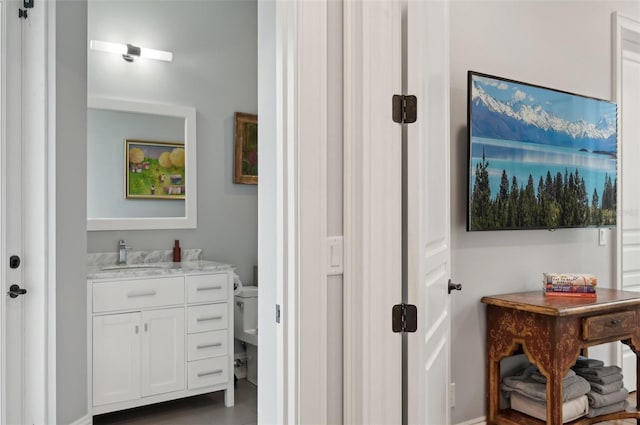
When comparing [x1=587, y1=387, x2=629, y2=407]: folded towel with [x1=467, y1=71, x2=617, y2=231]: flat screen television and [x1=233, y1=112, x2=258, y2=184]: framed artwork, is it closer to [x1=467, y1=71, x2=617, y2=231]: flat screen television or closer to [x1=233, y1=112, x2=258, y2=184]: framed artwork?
[x1=467, y1=71, x2=617, y2=231]: flat screen television

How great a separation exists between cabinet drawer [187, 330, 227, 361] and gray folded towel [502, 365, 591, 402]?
5.45 ft

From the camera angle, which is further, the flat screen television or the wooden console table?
the flat screen television

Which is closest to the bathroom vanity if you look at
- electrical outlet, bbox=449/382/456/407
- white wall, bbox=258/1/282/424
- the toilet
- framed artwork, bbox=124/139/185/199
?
the toilet

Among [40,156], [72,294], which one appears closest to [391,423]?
[72,294]

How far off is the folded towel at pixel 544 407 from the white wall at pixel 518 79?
0.18 metres

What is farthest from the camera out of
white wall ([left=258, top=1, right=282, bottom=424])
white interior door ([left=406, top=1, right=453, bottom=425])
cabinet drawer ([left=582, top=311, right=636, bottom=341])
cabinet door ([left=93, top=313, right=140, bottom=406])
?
cabinet door ([left=93, top=313, right=140, bottom=406])

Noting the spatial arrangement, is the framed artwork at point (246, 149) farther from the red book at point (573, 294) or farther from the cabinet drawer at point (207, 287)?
the red book at point (573, 294)

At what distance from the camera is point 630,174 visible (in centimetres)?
370

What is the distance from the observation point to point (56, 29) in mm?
2525

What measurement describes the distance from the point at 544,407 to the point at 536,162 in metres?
1.19

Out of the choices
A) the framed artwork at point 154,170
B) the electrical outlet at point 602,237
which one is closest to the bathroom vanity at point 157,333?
the framed artwork at point 154,170

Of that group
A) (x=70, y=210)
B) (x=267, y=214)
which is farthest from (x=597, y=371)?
(x=70, y=210)

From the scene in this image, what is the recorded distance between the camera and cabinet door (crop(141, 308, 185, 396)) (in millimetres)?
3064

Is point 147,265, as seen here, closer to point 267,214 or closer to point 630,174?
point 267,214
